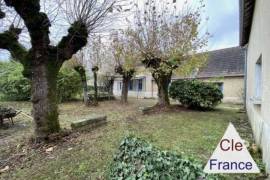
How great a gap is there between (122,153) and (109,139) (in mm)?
2703

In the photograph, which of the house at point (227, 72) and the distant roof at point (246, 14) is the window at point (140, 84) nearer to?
the house at point (227, 72)

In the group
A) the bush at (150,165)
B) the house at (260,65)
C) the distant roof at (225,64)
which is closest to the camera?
the bush at (150,165)

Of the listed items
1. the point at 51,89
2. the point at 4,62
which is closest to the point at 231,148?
the point at 51,89

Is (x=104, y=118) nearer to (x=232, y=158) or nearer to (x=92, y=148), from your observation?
(x=92, y=148)

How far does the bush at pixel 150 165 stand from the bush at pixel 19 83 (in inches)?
643

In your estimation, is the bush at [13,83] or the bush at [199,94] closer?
the bush at [199,94]

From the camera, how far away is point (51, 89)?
648 cm

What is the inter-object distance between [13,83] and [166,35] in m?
14.2

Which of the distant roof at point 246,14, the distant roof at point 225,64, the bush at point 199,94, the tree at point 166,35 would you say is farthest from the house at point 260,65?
the distant roof at point 225,64

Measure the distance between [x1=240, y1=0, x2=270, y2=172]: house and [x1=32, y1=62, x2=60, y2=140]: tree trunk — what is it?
216 inches

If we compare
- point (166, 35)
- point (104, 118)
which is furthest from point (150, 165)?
point (166, 35)

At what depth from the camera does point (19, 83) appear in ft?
61.2

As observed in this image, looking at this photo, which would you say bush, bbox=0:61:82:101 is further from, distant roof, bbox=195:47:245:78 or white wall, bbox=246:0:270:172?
white wall, bbox=246:0:270:172

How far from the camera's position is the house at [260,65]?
4.04m
